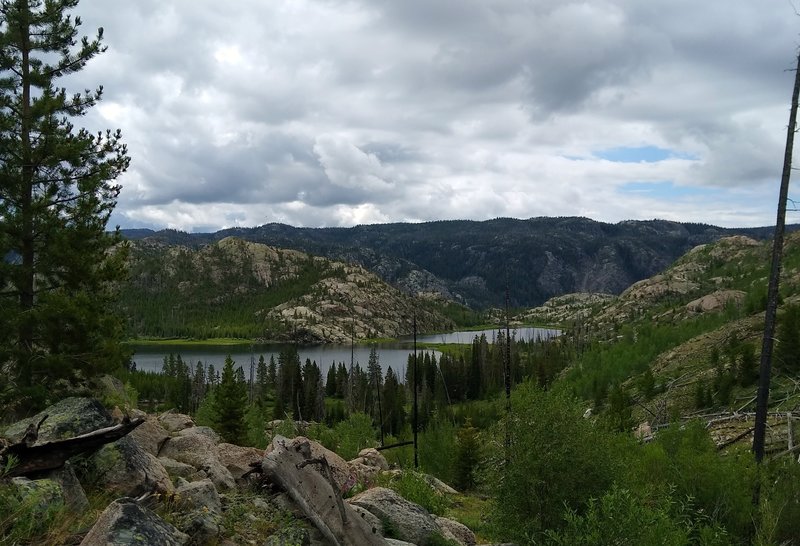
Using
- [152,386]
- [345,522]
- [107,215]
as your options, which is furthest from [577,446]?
[152,386]

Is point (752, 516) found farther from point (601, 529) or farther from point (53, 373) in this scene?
point (53, 373)

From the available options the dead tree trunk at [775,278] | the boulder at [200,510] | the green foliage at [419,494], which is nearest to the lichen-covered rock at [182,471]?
the boulder at [200,510]

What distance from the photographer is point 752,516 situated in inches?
643

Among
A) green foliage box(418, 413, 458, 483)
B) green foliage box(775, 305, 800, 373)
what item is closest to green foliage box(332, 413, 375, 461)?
green foliage box(418, 413, 458, 483)

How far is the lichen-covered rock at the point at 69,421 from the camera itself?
432 inches

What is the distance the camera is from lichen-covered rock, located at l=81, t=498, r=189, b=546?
7219mm

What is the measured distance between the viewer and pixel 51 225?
62.2 ft

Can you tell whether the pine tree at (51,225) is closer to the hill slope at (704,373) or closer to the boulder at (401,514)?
the boulder at (401,514)

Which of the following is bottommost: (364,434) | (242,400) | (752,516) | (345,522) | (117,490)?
(364,434)

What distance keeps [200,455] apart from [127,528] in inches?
337

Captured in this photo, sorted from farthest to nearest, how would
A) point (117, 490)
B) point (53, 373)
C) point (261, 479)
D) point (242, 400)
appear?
point (242, 400) → point (53, 373) → point (261, 479) → point (117, 490)

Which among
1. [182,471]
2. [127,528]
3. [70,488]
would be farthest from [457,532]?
[127,528]

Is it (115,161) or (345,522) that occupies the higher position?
(115,161)

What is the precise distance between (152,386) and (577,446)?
11020 cm
